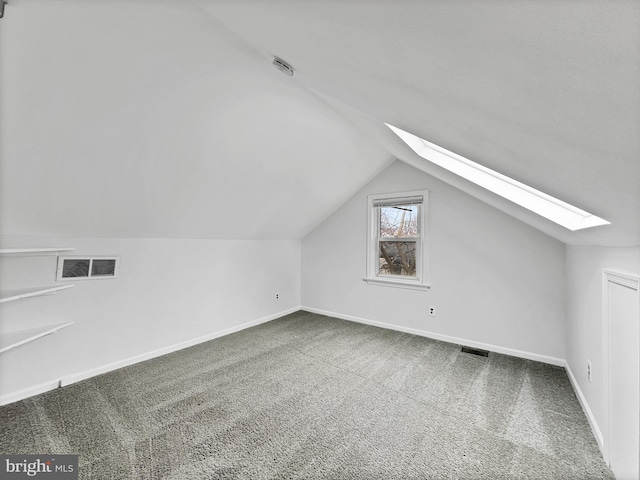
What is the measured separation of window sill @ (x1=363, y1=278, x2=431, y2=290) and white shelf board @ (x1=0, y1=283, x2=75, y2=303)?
11.5ft

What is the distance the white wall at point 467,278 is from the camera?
2925 mm

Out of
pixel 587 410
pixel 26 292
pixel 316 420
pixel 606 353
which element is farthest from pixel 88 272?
pixel 587 410

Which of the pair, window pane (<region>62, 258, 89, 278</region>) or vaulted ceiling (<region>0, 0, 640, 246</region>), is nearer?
vaulted ceiling (<region>0, 0, 640, 246</region>)

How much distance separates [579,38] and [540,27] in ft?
0.17

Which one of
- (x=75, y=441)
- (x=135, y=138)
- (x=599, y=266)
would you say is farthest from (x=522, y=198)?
(x=75, y=441)

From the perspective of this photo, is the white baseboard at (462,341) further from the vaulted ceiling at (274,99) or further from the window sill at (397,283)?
the vaulted ceiling at (274,99)

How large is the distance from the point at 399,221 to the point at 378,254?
603mm

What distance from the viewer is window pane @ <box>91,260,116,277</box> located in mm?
2520

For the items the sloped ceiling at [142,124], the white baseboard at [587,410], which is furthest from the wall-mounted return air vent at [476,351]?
the sloped ceiling at [142,124]

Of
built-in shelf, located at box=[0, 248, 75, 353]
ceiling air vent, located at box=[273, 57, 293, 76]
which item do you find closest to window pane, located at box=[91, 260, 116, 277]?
built-in shelf, located at box=[0, 248, 75, 353]

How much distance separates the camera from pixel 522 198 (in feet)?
6.72

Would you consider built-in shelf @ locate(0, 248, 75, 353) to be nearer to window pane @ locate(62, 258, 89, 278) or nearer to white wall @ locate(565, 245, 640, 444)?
window pane @ locate(62, 258, 89, 278)

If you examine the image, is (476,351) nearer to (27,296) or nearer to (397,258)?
(397,258)

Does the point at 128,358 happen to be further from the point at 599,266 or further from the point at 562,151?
the point at 599,266
